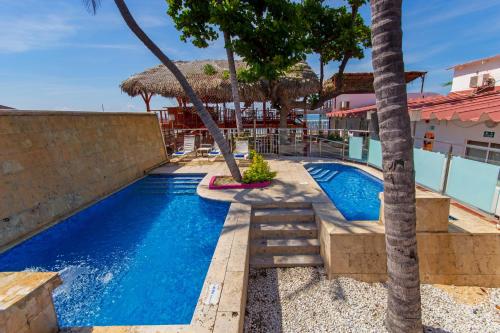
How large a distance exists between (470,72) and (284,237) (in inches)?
696

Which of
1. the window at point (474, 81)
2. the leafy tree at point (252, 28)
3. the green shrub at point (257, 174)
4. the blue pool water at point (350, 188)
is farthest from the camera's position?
the window at point (474, 81)

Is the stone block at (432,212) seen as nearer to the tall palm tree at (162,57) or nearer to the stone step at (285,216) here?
the stone step at (285,216)

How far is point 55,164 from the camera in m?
6.46

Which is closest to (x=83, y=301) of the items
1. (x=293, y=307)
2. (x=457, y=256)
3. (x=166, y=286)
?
(x=166, y=286)

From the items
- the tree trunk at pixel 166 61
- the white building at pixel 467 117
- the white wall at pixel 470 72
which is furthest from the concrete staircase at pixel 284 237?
the white wall at pixel 470 72

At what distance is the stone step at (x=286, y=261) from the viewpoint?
15.5ft

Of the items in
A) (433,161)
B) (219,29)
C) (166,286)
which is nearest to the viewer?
(166,286)

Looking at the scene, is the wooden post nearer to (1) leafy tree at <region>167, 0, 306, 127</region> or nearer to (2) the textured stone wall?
(1) leafy tree at <region>167, 0, 306, 127</region>

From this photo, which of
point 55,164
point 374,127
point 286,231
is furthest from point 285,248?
point 374,127

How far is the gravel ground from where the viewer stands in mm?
3439

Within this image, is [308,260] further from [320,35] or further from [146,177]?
[320,35]

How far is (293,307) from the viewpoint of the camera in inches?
149

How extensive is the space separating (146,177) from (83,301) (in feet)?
22.4

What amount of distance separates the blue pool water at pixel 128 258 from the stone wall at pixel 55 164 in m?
0.46
